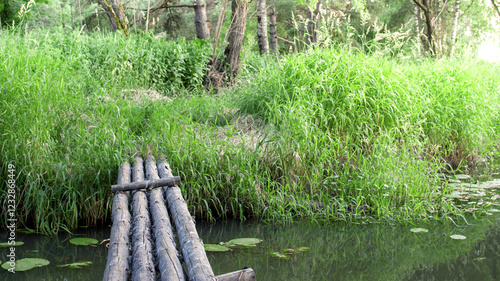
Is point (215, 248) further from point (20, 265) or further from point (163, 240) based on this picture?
point (20, 265)

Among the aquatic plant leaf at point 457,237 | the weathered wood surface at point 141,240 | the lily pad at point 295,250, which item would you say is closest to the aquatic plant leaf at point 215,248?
the lily pad at point 295,250

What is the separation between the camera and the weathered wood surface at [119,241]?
1.96m

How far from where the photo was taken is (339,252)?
9.71 feet

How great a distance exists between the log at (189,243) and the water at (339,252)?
437 millimetres

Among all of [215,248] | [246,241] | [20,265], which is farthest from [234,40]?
[20,265]

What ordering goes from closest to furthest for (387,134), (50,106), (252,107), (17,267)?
(17,267), (50,106), (387,134), (252,107)

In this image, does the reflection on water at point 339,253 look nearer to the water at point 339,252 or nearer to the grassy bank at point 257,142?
the water at point 339,252

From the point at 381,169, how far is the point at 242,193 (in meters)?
1.45

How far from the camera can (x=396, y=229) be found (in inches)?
133

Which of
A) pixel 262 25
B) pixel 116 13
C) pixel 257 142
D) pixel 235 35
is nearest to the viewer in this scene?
pixel 257 142

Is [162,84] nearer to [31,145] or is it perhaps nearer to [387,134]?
[31,145]

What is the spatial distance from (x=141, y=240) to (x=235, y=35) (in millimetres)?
6115

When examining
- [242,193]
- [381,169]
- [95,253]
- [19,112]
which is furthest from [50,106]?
[381,169]

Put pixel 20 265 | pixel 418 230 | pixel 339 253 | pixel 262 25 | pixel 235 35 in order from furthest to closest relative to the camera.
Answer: pixel 262 25
pixel 235 35
pixel 418 230
pixel 339 253
pixel 20 265
